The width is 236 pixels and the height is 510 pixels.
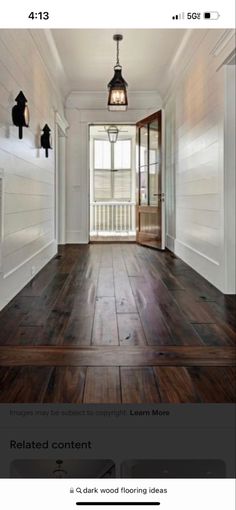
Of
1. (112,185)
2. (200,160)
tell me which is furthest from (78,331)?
(112,185)

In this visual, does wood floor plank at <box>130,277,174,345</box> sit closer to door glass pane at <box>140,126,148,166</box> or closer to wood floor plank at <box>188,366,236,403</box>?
wood floor plank at <box>188,366,236,403</box>

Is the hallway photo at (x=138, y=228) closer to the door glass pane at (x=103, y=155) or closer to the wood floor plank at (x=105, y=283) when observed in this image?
the wood floor plank at (x=105, y=283)

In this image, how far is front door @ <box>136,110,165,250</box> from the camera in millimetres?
4977

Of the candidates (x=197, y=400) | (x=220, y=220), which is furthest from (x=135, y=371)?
(x=220, y=220)

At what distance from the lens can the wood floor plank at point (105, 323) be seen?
165cm

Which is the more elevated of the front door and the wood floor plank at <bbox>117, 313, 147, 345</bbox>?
the front door

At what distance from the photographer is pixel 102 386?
1224mm

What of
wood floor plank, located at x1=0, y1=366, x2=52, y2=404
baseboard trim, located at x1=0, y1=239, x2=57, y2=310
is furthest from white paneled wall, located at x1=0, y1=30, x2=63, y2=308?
wood floor plank, located at x1=0, y1=366, x2=52, y2=404

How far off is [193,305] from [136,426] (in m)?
1.34

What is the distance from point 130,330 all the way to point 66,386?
595 millimetres

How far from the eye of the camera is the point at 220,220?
2574 millimetres

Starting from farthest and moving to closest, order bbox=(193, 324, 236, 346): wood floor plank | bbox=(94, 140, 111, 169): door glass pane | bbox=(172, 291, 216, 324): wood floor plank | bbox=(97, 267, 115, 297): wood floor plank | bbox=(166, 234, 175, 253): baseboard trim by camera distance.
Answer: bbox=(94, 140, 111, 169): door glass pane → bbox=(166, 234, 175, 253): baseboard trim → bbox=(97, 267, 115, 297): wood floor plank → bbox=(172, 291, 216, 324): wood floor plank → bbox=(193, 324, 236, 346): wood floor plank
